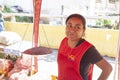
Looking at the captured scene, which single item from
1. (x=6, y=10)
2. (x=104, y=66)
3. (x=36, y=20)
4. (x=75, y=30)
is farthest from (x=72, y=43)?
(x=6, y=10)

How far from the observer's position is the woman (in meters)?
1.08

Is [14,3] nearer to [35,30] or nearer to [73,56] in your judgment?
[35,30]

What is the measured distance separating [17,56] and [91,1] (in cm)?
143

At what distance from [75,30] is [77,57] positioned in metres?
0.16

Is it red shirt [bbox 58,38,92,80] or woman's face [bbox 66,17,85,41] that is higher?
woman's face [bbox 66,17,85,41]

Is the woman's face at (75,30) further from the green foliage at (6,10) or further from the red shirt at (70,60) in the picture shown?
the green foliage at (6,10)

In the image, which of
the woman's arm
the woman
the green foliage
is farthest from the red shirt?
the green foliage

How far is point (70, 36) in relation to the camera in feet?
3.84

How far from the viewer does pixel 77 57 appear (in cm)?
111

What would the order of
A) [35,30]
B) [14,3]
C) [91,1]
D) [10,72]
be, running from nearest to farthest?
1. [35,30]
2. [10,72]
3. [91,1]
4. [14,3]

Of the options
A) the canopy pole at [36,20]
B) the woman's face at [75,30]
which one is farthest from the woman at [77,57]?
the canopy pole at [36,20]

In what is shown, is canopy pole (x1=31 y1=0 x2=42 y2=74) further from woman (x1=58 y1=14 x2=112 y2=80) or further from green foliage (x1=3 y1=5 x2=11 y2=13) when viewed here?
green foliage (x1=3 y1=5 x2=11 y2=13)

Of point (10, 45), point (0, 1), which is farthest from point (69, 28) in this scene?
point (0, 1)

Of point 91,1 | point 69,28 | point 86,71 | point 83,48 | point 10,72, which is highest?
point 91,1
